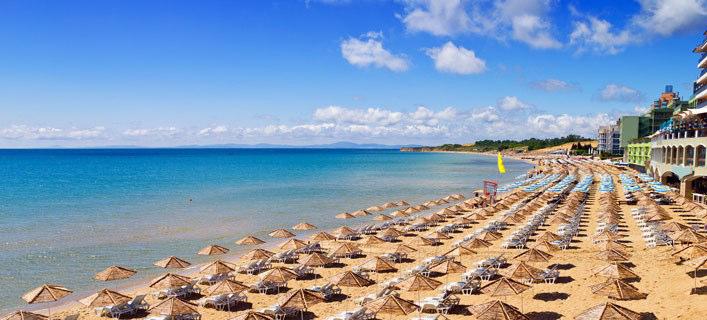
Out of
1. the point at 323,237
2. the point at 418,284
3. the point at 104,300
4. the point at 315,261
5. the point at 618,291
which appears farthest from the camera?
the point at 323,237

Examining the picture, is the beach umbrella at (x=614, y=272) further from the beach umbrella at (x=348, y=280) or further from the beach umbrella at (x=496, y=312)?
the beach umbrella at (x=348, y=280)

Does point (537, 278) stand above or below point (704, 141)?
below

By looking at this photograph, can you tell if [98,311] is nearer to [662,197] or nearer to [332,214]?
[332,214]

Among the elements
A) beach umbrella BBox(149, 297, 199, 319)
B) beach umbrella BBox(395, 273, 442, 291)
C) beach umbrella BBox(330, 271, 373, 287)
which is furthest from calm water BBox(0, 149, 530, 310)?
beach umbrella BBox(395, 273, 442, 291)

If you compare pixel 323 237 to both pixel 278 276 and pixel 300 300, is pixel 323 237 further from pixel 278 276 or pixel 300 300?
pixel 300 300

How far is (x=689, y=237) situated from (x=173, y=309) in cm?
2070

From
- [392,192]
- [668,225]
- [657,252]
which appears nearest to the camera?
[657,252]

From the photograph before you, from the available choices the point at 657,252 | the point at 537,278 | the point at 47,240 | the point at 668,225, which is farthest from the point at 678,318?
the point at 47,240

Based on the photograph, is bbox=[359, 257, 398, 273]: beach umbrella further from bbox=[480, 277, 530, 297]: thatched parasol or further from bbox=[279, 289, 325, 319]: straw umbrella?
bbox=[480, 277, 530, 297]: thatched parasol

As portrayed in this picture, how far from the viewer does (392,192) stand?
6038 cm

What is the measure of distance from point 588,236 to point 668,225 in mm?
3686

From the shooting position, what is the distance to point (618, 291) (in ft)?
51.1

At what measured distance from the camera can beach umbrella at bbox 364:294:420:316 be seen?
14.6 m

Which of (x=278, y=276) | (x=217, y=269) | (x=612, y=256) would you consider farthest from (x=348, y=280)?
(x=612, y=256)
